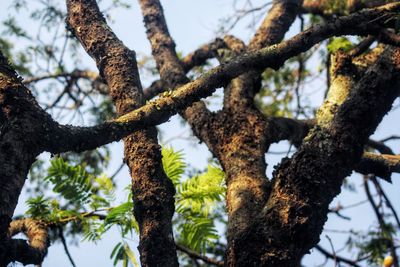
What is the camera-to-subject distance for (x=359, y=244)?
5406 mm

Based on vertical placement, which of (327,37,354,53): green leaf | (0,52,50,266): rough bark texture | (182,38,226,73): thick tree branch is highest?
(182,38,226,73): thick tree branch

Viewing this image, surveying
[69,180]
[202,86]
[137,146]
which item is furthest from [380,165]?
[69,180]

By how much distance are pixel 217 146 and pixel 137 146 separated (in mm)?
834

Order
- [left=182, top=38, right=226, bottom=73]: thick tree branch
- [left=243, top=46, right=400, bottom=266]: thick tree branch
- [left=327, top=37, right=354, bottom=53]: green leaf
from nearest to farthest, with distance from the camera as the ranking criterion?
[left=243, top=46, right=400, bottom=266]: thick tree branch, [left=327, top=37, right=354, bottom=53]: green leaf, [left=182, top=38, right=226, bottom=73]: thick tree branch

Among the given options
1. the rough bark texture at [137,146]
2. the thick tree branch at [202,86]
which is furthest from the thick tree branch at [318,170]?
the rough bark texture at [137,146]

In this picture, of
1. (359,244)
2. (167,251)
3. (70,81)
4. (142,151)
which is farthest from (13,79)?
(359,244)

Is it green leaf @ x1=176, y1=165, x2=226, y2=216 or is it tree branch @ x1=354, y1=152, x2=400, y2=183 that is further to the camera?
green leaf @ x1=176, y1=165, x2=226, y2=216

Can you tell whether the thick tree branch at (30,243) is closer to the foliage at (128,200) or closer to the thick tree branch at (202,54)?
the foliage at (128,200)

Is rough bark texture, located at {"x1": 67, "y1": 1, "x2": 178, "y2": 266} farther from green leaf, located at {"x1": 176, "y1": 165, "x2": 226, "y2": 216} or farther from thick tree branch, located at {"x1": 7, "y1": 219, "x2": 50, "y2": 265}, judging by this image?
green leaf, located at {"x1": 176, "y1": 165, "x2": 226, "y2": 216}

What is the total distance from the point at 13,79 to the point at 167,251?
1.04 m

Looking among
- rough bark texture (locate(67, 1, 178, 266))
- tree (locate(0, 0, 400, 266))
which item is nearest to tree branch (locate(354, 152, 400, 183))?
tree (locate(0, 0, 400, 266))

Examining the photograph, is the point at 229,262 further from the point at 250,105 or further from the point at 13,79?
the point at 250,105

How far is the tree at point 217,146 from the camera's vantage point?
73.8 inches

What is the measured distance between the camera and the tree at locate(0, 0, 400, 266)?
1875 mm
